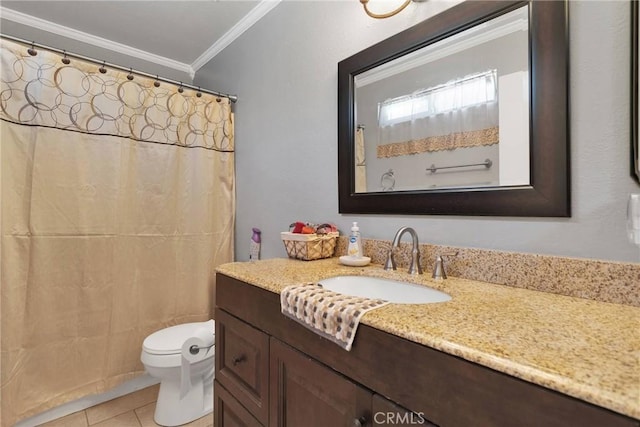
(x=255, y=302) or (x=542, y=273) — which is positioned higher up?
(x=542, y=273)

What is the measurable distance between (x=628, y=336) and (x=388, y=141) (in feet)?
3.10

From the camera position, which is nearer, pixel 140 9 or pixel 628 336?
pixel 628 336

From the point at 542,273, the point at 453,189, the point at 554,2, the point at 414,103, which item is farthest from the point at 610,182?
the point at 414,103

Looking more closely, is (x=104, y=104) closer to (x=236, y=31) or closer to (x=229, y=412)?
(x=236, y=31)

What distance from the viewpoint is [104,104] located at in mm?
1781

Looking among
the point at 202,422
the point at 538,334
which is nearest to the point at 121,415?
the point at 202,422

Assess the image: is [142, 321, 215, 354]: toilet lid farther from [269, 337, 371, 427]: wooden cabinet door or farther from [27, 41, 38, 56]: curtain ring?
[27, 41, 38, 56]: curtain ring

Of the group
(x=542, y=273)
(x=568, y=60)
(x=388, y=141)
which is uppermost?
(x=568, y=60)

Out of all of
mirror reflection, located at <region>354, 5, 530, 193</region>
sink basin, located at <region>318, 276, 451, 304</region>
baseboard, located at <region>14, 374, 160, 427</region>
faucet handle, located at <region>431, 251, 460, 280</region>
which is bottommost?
baseboard, located at <region>14, 374, 160, 427</region>

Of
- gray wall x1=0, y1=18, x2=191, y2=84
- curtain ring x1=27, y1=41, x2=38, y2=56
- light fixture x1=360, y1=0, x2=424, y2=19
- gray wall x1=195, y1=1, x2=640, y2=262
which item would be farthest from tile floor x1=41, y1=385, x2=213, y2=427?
gray wall x1=0, y1=18, x2=191, y2=84

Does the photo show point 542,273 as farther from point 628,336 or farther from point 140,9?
point 140,9

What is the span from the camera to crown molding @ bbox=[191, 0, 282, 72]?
1911 mm

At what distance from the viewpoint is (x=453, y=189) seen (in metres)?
1.09

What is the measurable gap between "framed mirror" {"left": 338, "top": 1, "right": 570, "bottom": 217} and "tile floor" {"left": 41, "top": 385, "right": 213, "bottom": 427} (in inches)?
61.7
